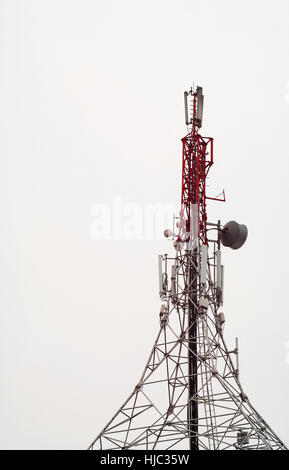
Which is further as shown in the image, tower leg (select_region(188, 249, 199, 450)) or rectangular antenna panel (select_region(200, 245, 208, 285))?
rectangular antenna panel (select_region(200, 245, 208, 285))

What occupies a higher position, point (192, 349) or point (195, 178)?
point (195, 178)

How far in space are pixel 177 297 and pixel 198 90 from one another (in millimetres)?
11484

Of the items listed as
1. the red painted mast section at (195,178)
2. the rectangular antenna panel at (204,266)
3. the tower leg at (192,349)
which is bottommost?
the tower leg at (192,349)

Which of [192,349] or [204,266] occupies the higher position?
[204,266]

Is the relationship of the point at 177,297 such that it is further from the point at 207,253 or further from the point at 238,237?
the point at 238,237

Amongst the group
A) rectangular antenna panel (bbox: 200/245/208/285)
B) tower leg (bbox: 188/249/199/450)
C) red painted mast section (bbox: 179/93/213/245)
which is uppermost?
red painted mast section (bbox: 179/93/213/245)

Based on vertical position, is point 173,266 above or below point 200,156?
below

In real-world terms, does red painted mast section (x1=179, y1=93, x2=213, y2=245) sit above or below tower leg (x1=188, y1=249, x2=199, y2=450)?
above

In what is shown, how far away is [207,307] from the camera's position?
80.8 ft

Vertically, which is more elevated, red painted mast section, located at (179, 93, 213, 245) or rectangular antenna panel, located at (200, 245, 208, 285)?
red painted mast section, located at (179, 93, 213, 245)

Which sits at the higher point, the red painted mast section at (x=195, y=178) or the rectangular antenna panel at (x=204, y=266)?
the red painted mast section at (x=195, y=178)
